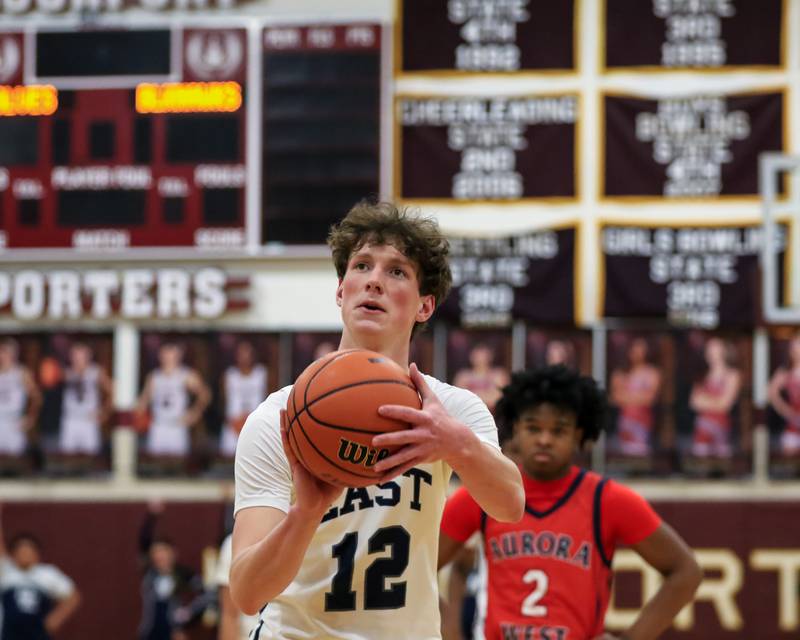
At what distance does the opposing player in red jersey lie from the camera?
4375 mm

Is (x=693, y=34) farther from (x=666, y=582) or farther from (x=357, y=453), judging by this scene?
(x=357, y=453)

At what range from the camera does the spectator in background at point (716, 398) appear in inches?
396

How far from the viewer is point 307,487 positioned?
2.54 meters

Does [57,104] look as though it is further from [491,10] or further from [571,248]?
[571,248]

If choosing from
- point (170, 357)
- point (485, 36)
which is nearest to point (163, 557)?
point (170, 357)

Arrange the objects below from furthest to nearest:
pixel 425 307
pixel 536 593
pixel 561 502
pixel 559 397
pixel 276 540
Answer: pixel 559 397, pixel 561 502, pixel 536 593, pixel 425 307, pixel 276 540

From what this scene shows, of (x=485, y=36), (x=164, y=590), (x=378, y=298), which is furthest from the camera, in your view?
(x=485, y=36)

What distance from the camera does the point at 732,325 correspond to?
10055 millimetres

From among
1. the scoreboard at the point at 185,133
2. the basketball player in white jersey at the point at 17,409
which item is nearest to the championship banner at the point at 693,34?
the scoreboard at the point at 185,133

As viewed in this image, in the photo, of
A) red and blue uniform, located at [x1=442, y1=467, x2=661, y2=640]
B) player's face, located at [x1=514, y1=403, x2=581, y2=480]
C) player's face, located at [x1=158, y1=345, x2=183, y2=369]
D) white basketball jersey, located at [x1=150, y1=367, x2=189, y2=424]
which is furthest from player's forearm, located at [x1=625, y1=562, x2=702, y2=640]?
player's face, located at [x1=158, y1=345, x2=183, y2=369]

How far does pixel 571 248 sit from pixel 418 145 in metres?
1.47

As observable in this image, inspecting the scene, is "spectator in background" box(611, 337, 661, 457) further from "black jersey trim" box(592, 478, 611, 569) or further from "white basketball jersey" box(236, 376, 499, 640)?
"white basketball jersey" box(236, 376, 499, 640)

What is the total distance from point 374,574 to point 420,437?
665 mm

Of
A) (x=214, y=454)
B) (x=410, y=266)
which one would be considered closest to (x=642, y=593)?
(x=214, y=454)
